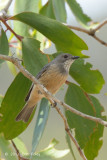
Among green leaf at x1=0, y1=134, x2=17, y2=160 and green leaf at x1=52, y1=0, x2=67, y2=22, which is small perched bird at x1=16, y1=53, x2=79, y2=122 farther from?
green leaf at x1=52, y1=0, x2=67, y2=22

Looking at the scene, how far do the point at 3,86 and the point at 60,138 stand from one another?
1393mm

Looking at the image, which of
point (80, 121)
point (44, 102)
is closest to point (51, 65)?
point (44, 102)

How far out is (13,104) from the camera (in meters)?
3.04

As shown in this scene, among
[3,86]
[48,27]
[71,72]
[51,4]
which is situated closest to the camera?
[48,27]

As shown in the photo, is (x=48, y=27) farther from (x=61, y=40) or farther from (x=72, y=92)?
(x=72, y=92)

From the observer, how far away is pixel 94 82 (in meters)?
3.04

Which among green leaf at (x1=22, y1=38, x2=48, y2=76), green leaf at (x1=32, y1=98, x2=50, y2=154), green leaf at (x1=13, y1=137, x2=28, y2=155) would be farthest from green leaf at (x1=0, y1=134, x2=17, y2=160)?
green leaf at (x1=22, y1=38, x2=48, y2=76)

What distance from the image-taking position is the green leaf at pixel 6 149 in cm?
320

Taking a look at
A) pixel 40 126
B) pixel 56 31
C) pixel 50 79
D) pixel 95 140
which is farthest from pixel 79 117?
pixel 56 31

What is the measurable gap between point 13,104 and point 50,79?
1.53 ft

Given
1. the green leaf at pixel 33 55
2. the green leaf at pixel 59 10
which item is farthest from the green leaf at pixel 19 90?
the green leaf at pixel 59 10

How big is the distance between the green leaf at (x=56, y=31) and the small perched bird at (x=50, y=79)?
0.31 metres

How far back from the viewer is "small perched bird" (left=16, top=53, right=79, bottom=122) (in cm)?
330

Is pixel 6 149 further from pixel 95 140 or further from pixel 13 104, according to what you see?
pixel 95 140
